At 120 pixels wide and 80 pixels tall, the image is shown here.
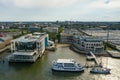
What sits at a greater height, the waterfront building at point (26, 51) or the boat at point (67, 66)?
the waterfront building at point (26, 51)

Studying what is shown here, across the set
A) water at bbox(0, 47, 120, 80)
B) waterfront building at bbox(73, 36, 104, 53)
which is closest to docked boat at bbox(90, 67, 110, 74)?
water at bbox(0, 47, 120, 80)

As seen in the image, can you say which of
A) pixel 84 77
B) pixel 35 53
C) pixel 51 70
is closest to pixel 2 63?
pixel 35 53

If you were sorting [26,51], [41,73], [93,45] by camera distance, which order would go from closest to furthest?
[41,73] → [26,51] → [93,45]

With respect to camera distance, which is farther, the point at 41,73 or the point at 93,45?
the point at 93,45

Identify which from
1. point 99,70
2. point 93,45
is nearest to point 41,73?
point 99,70

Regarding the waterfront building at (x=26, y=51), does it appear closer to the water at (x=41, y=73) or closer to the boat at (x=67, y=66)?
the water at (x=41, y=73)

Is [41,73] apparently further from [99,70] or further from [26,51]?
[26,51]

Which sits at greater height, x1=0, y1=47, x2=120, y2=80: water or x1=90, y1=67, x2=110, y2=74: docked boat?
x1=90, y1=67, x2=110, y2=74: docked boat

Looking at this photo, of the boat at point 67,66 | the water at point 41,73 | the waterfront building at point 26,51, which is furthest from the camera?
the waterfront building at point 26,51

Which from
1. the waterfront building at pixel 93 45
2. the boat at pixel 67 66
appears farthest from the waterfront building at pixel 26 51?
the waterfront building at pixel 93 45

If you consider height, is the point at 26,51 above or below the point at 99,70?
above

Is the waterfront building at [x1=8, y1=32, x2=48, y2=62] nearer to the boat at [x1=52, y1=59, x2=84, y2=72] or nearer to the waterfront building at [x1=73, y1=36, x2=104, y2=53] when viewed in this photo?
the boat at [x1=52, y1=59, x2=84, y2=72]

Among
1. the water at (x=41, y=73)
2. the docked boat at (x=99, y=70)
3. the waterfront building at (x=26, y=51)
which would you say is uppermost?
the waterfront building at (x=26, y=51)
